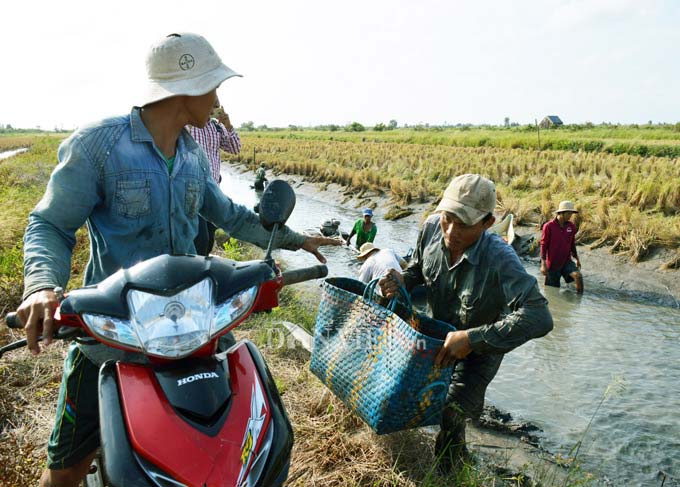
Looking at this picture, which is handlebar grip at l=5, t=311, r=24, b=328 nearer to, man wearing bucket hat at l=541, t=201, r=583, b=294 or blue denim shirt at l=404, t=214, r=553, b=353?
blue denim shirt at l=404, t=214, r=553, b=353

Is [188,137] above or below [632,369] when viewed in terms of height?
above

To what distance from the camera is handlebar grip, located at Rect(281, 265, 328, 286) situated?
1.85m

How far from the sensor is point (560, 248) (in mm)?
9516

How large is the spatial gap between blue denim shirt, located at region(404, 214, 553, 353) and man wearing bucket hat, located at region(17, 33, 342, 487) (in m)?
1.60

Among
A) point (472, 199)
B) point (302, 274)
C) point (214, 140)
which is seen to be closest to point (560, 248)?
point (214, 140)

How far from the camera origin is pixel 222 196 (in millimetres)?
2299

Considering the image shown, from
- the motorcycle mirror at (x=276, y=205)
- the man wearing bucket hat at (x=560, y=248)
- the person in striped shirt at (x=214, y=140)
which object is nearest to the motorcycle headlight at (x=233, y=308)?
the motorcycle mirror at (x=276, y=205)

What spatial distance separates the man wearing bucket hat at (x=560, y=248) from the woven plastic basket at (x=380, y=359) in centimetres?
709

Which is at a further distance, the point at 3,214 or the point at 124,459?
the point at 3,214

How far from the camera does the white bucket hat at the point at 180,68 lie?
1778 millimetres

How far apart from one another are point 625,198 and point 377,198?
882 centimetres

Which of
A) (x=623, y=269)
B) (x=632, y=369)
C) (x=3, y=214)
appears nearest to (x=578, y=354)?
(x=632, y=369)

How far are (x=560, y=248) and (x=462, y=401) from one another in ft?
23.6

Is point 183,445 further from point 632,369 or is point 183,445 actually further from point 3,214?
point 3,214
